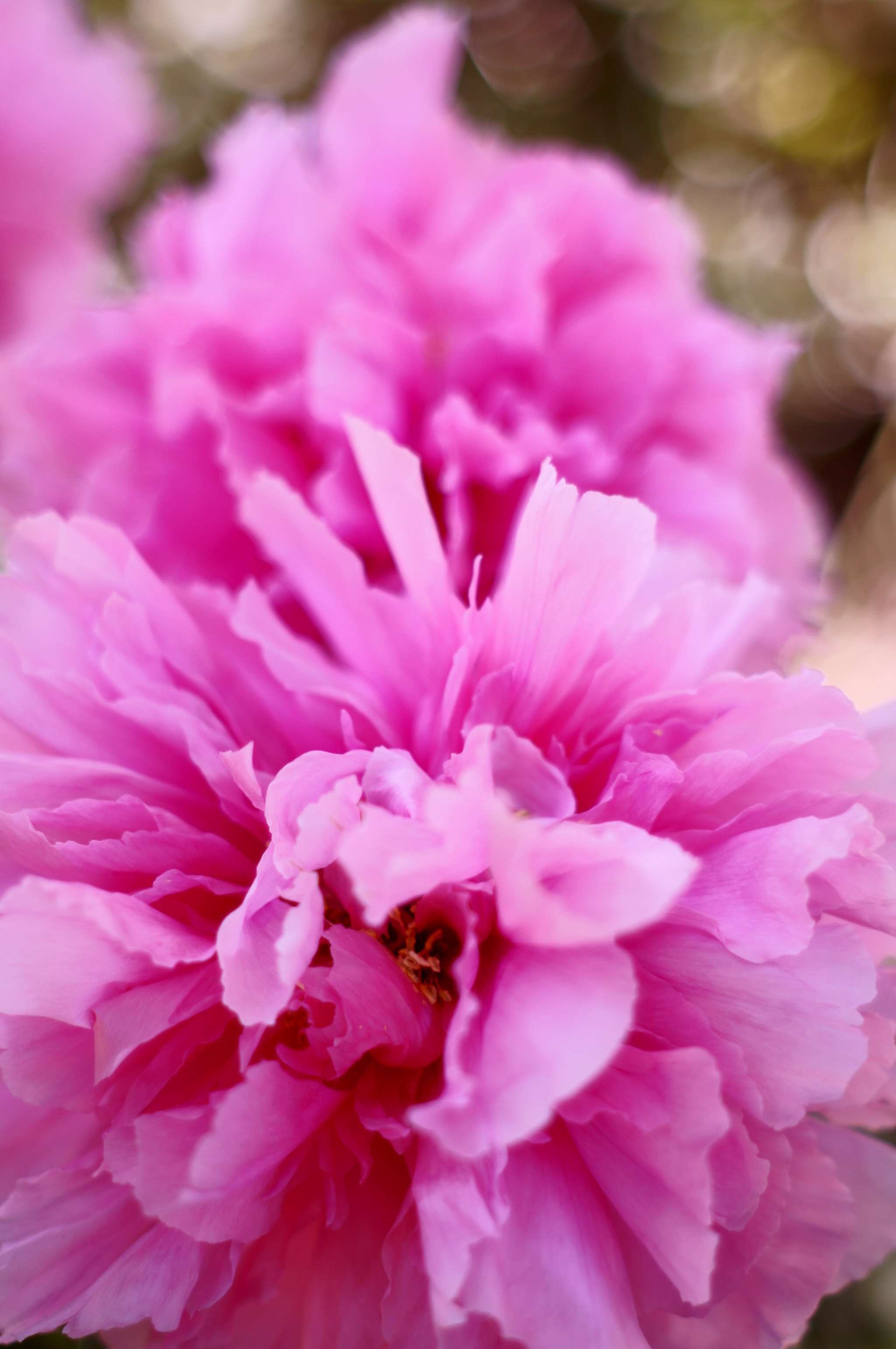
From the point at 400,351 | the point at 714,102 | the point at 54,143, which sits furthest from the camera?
the point at 714,102

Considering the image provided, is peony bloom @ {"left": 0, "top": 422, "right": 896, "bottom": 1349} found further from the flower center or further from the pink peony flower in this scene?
the pink peony flower

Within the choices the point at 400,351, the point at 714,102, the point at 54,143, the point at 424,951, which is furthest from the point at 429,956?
the point at 714,102

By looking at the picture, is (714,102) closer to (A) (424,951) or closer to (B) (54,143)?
(B) (54,143)

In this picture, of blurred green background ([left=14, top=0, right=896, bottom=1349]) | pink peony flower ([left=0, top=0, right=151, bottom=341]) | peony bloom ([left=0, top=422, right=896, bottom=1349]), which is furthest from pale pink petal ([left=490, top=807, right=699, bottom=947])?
blurred green background ([left=14, top=0, right=896, bottom=1349])

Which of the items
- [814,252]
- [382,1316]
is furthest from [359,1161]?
[814,252]

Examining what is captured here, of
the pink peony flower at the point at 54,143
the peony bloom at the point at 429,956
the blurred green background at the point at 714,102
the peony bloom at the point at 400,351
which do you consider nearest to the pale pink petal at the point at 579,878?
the peony bloom at the point at 429,956

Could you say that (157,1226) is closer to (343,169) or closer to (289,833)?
(289,833)
